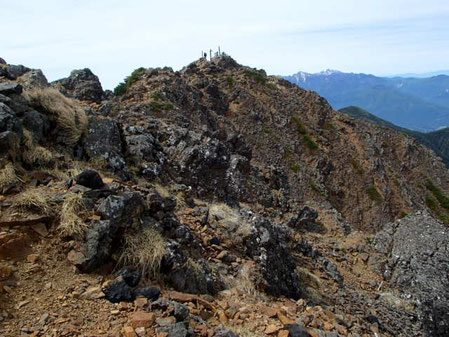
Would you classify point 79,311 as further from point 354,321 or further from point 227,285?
point 354,321

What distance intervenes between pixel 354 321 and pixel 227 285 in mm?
3718

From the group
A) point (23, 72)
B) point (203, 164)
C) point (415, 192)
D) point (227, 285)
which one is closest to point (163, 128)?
point (203, 164)

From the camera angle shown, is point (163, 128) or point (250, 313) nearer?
point (250, 313)

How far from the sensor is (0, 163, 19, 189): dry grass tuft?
577 cm

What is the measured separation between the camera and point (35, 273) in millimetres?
4844

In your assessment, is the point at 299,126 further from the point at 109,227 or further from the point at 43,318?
the point at 43,318

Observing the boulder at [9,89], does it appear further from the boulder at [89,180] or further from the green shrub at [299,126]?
the green shrub at [299,126]

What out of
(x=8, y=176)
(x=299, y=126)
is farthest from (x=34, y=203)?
(x=299, y=126)

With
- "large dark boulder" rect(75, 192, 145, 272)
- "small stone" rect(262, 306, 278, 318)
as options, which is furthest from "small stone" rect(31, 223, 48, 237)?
"small stone" rect(262, 306, 278, 318)

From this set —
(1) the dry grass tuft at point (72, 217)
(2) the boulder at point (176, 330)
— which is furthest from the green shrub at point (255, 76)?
(2) the boulder at point (176, 330)

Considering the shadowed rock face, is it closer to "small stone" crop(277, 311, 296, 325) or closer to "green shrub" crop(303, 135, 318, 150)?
"small stone" crop(277, 311, 296, 325)

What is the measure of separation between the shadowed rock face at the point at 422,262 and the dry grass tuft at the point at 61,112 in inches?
468

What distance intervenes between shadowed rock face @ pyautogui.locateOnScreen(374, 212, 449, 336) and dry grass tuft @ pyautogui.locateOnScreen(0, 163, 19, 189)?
1213cm

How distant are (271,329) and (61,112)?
697 cm
